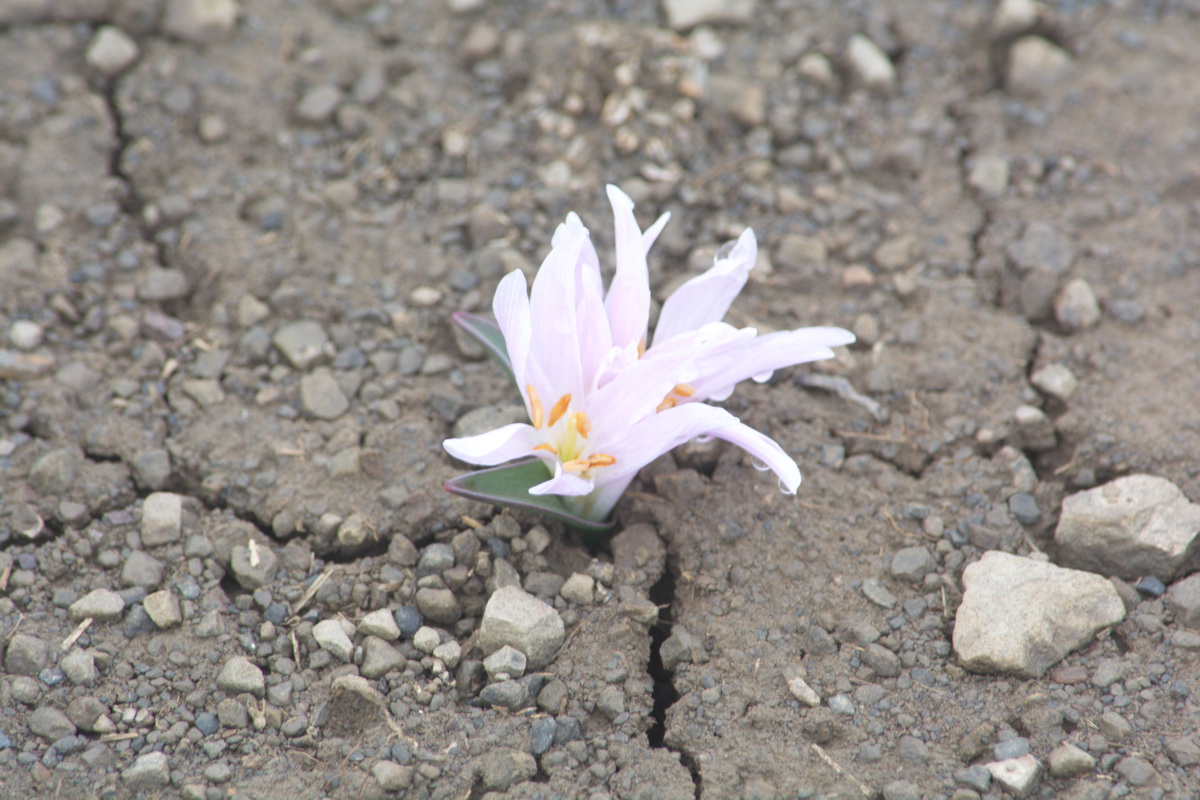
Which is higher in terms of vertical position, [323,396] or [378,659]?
[323,396]

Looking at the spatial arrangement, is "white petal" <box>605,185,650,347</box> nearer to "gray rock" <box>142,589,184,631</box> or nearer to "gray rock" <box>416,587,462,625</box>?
"gray rock" <box>416,587,462,625</box>

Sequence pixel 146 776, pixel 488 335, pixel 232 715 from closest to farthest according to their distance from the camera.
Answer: pixel 146 776, pixel 232 715, pixel 488 335

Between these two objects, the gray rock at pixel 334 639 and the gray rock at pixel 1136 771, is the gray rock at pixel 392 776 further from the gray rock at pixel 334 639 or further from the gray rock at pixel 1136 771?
the gray rock at pixel 1136 771

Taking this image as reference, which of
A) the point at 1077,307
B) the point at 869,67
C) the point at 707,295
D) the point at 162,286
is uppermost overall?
the point at 869,67

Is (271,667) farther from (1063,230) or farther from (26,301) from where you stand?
(1063,230)

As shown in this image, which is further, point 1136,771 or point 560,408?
point 560,408

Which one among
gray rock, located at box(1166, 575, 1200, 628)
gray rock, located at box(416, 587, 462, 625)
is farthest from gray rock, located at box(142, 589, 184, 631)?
gray rock, located at box(1166, 575, 1200, 628)

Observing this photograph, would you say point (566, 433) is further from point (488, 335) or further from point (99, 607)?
point (99, 607)

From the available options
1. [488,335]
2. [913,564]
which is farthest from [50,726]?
[913,564]
